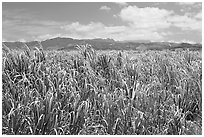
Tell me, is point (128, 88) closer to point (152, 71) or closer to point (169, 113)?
point (169, 113)

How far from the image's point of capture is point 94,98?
476 cm

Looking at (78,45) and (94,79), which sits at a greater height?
(78,45)

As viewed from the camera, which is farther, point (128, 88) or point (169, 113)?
point (128, 88)

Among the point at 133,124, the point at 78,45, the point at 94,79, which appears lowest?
the point at 133,124

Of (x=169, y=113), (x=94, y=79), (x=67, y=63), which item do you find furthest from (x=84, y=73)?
(x=169, y=113)

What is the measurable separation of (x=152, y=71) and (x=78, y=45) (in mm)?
1477

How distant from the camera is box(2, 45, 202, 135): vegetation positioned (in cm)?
426

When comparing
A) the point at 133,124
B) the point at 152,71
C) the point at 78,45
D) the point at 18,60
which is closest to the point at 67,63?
the point at 78,45

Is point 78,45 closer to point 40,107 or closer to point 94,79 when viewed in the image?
point 94,79

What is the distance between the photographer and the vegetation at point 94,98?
4.26 metres

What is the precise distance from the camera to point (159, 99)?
504 cm

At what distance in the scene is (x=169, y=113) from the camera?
15.6 ft

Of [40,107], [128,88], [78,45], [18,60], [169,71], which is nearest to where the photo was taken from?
[40,107]

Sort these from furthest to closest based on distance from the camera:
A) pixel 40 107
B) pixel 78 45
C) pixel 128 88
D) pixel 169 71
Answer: pixel 78 45
pixel 169 71
pixel 128 88
pixel 40 107
